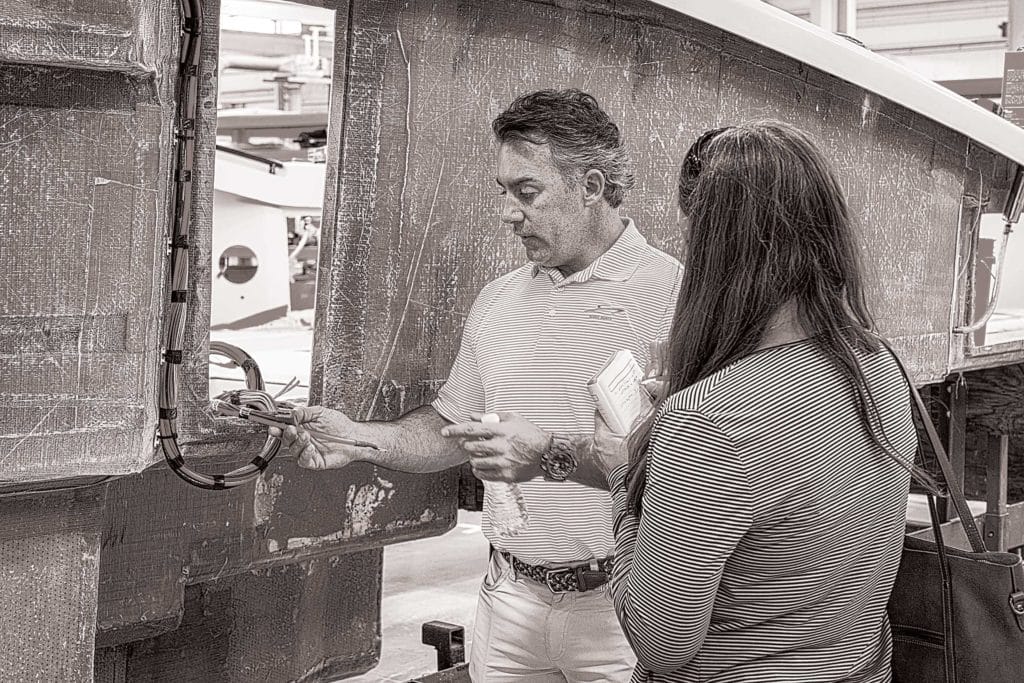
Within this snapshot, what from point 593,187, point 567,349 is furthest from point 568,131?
point 567,349

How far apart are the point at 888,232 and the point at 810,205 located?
1.77 meters

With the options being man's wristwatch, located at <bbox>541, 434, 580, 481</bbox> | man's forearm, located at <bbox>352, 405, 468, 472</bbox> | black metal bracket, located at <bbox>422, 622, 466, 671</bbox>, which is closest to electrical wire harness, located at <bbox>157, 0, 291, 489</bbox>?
man's forearm, located at <bbox>352, 405, 468, 472</bbox>

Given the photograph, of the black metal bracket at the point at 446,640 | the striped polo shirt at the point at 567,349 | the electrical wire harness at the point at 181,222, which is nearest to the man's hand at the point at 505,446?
the striped polo shirt at the point at 567,349

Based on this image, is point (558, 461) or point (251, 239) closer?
point (558, 461)

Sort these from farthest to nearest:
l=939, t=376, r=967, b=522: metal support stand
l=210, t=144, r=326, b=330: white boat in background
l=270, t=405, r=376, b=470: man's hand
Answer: l=210, t=144, r=326, b=330: white boat in background < l=939, t=376, r=967, b=522: metal support stand < l=270, t=405, r=376, b=470: man's hand

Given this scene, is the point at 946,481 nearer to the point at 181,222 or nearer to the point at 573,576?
the point at 573,576

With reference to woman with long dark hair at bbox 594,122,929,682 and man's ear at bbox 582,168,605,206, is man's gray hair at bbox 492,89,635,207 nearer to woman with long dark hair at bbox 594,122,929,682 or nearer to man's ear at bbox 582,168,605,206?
man's ear at bbox 582,168,605,206

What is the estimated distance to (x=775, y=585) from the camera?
138 cm

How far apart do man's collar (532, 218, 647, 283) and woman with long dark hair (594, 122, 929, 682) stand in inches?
27.3

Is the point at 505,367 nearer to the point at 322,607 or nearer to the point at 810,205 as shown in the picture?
the point at 810,205

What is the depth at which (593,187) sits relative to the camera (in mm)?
2195

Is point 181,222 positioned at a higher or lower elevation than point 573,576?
higher

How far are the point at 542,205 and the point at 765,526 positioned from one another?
0.97 meters

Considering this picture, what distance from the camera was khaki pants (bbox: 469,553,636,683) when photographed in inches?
84.0
